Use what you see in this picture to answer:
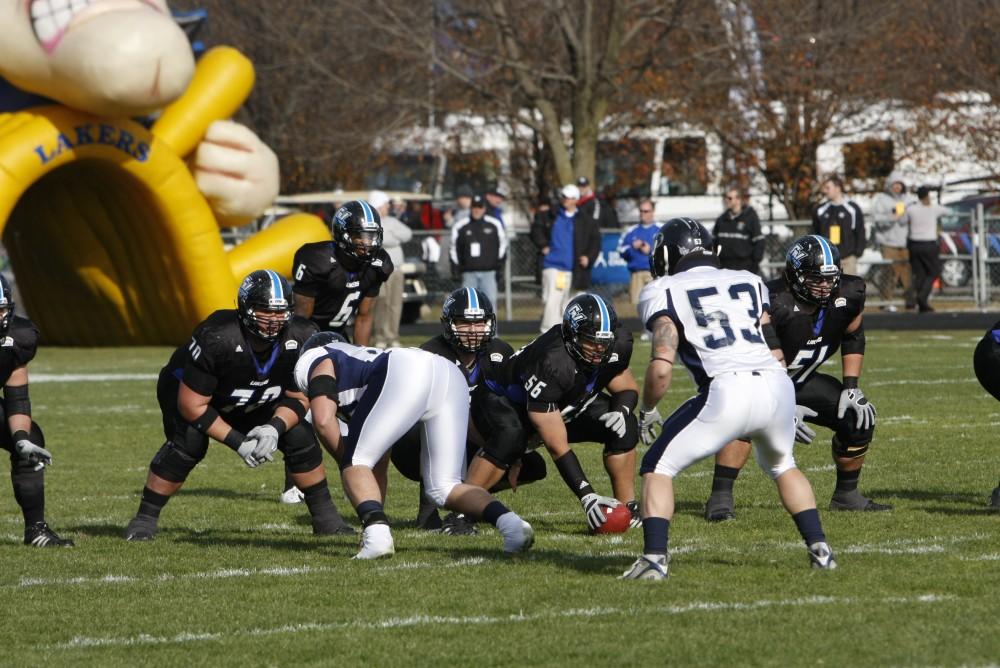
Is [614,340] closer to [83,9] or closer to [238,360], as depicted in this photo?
[238,360]

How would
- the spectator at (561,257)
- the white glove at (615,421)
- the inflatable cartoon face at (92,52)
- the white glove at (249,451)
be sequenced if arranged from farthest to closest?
the spectator at (561,257)
the inflatable cartoon face at (92,52)
the white glove at (615,421)
the white glove at (249,451)

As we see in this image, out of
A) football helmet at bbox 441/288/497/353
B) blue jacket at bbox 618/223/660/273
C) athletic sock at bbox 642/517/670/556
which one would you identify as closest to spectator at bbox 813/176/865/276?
blue jacket at bbox 618/223/660/273

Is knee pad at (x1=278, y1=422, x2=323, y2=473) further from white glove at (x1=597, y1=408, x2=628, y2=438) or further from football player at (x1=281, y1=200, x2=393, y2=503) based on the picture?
football player at (x1=281, y1=200, x2=393, y2=503)

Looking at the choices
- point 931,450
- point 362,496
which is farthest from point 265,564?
point 931,450

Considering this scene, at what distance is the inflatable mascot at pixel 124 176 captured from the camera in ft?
55.8

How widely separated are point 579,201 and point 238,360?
12.3 m

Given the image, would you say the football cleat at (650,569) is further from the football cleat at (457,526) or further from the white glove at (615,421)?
the football cleat at (457,526)

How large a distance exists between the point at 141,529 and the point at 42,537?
438 mm

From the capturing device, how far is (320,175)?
35.5 m

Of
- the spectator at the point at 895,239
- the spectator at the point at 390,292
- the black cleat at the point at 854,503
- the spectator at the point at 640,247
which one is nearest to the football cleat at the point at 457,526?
the black cleat at the point at 854,503

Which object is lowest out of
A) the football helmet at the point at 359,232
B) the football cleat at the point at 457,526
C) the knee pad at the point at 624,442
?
the football cleat at the point at 457,526

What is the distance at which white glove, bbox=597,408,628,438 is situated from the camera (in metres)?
7.55

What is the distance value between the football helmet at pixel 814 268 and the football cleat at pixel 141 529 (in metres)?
3.12

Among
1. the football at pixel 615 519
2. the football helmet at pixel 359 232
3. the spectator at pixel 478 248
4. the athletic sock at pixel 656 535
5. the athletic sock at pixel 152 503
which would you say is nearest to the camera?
the athletic sock at pixel 656 535
